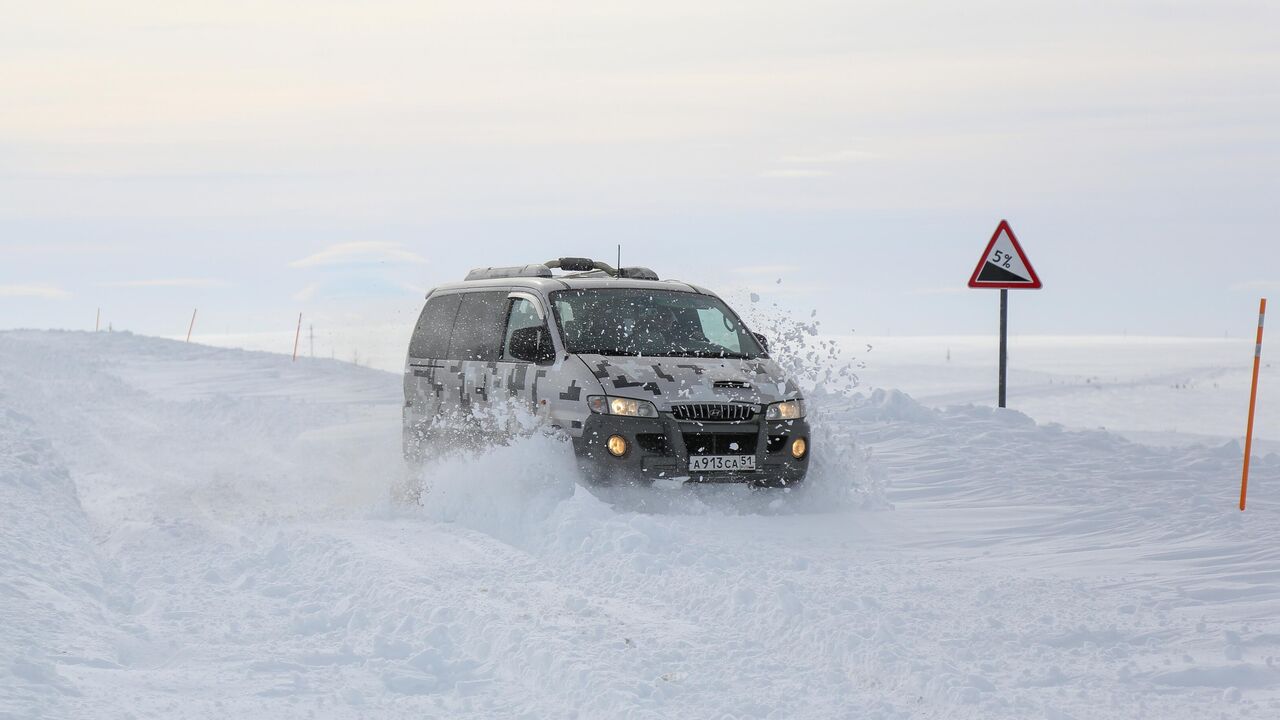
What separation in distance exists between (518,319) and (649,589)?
4.05 meters

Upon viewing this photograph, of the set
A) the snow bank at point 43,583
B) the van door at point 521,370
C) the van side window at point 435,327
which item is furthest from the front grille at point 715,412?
the snow bank at point 43,583

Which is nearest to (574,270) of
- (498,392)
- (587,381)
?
(498,392)

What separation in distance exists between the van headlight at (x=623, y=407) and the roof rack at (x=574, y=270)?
2.09 metres

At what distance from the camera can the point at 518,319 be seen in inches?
411

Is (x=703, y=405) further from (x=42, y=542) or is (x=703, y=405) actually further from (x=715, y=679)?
(x=42, y=542)

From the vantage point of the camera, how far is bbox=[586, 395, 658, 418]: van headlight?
9.02m

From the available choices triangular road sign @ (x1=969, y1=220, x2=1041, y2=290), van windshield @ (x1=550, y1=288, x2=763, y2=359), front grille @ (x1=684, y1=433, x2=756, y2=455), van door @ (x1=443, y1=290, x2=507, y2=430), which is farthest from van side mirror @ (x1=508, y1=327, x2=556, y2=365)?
triangular road sign @ (x1=969, y1=220, x2=1041, y2=290)

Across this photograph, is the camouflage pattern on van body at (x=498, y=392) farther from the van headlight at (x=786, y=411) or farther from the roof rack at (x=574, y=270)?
the van headlight at (x=786, y=411)

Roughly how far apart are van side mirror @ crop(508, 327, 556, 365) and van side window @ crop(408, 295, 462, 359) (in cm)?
174

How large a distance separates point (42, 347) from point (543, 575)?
25249 mm

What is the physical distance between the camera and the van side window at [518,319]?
1016 cm

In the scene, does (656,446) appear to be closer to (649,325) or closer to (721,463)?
(721,463)

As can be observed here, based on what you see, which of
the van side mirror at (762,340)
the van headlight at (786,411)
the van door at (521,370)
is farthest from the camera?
the van side mirror at (762,340)

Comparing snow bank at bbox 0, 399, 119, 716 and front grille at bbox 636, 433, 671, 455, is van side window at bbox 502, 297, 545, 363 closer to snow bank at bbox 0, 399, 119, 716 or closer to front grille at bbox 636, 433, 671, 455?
front grille at bbox 636, 433, 671, 455
